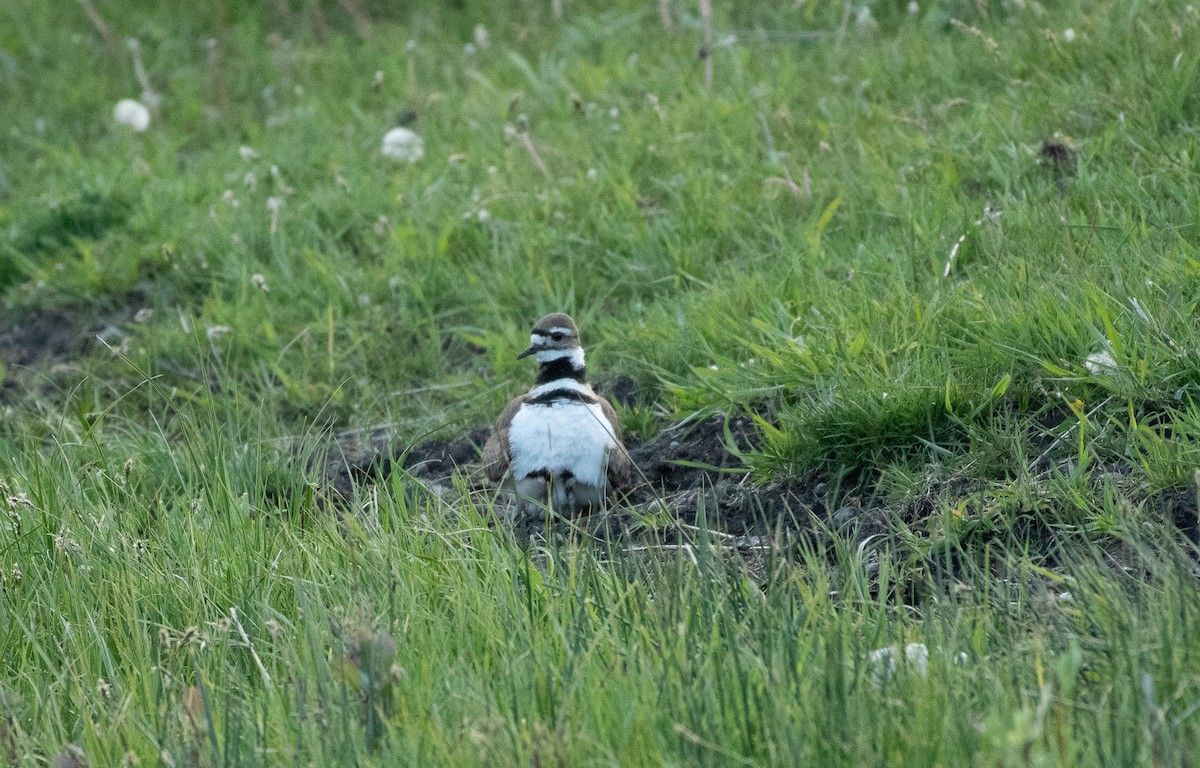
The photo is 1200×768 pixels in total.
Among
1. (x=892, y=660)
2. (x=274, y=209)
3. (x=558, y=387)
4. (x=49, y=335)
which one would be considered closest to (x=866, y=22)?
(x=274, y=209)

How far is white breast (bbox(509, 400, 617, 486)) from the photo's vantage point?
4.98 meters

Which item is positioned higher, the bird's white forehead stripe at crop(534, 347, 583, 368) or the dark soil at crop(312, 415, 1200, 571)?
the bird's white forehead stripe at crop(534, 347, 583, 368)

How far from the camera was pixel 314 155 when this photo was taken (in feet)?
27.7

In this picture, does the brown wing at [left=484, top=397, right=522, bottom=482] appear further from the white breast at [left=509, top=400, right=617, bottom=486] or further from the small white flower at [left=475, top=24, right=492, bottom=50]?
the small white flower at [left=475, top=24, right=492, bottom=50]

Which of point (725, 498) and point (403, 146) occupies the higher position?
point (403, 146)

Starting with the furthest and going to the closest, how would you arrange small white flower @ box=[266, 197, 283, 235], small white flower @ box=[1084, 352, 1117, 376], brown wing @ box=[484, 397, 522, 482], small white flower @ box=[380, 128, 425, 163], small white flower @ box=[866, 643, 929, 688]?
small white flower @ box=[380, 128, 425, 163] < small white flower @ box=[266, 197, 283, 235] < brown wing @ box=[484, 397, 522, 482] < small white flower @ box=[1084, 352, 1117, 376] < small white flower @ box=[866, 643, 929, 688]

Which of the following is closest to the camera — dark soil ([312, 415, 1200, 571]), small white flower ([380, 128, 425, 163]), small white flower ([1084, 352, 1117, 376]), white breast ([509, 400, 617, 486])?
dark soil ([312, 415, 1200, 571])

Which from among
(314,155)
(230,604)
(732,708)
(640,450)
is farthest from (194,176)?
(732,708)

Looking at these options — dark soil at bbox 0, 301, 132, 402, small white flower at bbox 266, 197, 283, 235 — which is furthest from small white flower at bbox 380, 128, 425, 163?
dark soil at bbox 0, 301, 132, 402

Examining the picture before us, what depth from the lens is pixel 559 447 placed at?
16.4ft

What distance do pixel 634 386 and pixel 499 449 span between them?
0.91m

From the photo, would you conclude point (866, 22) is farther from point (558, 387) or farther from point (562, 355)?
point (558, 387)

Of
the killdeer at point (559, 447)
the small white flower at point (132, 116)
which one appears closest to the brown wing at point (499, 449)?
the killdeer at point (559, 447)

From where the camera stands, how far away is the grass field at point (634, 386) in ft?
9.96
